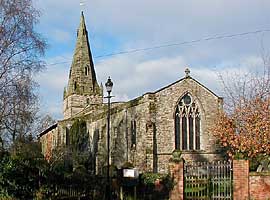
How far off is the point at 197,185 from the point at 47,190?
7.26 meters

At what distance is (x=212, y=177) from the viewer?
2294 centimetres

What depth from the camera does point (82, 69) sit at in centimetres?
7375

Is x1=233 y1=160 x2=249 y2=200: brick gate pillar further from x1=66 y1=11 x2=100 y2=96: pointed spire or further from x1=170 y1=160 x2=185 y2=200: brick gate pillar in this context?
x1=66 y1=11 x2=100 y2=96: pointed spire

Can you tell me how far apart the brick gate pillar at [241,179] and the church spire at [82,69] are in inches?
2148

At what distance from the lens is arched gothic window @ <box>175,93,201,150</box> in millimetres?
42384

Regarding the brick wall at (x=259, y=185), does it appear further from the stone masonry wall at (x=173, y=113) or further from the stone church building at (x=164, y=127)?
the stone masonry wall at (x=173, y=113)

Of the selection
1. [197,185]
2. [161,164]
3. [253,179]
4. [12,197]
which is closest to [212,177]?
[197,185]

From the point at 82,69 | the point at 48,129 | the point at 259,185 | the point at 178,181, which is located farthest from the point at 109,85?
the point at 82,69

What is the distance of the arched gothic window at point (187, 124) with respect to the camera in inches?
1669

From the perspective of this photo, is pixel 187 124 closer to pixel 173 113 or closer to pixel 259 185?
pixel 173 113

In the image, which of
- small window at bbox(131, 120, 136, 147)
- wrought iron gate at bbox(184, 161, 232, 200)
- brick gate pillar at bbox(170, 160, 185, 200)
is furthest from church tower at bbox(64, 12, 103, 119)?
brick gate pillar at bbox(170, 160, 185, 200)

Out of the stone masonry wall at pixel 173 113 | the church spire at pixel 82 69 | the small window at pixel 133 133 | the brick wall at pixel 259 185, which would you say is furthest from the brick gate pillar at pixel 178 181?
the church spire at pixel 82 69

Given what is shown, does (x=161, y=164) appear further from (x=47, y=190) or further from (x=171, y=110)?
(x=47, y=190)

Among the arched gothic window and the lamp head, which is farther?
the arched gothic window
